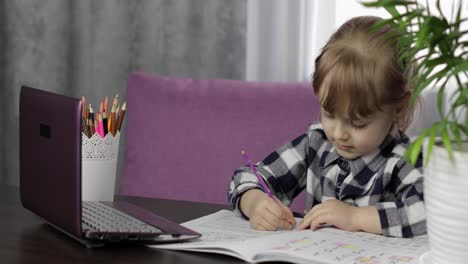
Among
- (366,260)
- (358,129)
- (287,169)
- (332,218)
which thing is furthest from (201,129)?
(366,260)

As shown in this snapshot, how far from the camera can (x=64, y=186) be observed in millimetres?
1172

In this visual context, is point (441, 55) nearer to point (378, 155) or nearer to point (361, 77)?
point (361, 77)

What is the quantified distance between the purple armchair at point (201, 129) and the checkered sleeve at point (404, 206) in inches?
17.0

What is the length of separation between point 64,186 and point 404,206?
1.91 feet

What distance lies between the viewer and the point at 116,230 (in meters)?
1.15

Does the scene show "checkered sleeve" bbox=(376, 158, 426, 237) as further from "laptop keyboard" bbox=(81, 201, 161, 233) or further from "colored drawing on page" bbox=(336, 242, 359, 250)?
"laptop keyboard" bbox=(81, 201, 161, 233)

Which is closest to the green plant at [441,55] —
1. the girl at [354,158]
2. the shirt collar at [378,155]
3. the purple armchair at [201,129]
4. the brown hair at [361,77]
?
the girl at [354,158]

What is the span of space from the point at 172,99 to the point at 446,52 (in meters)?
1.15

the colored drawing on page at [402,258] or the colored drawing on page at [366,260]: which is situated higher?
the colored drawing on page at [366,260]

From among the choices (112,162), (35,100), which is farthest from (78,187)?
(112,162)

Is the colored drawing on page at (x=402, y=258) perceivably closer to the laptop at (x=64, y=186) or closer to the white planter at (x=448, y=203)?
the white planter at (x=448, y=203)

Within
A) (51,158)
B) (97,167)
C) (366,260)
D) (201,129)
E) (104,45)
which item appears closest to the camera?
(366,260)

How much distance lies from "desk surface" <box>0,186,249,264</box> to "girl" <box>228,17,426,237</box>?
8.1 inches

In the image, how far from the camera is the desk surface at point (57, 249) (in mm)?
1104
